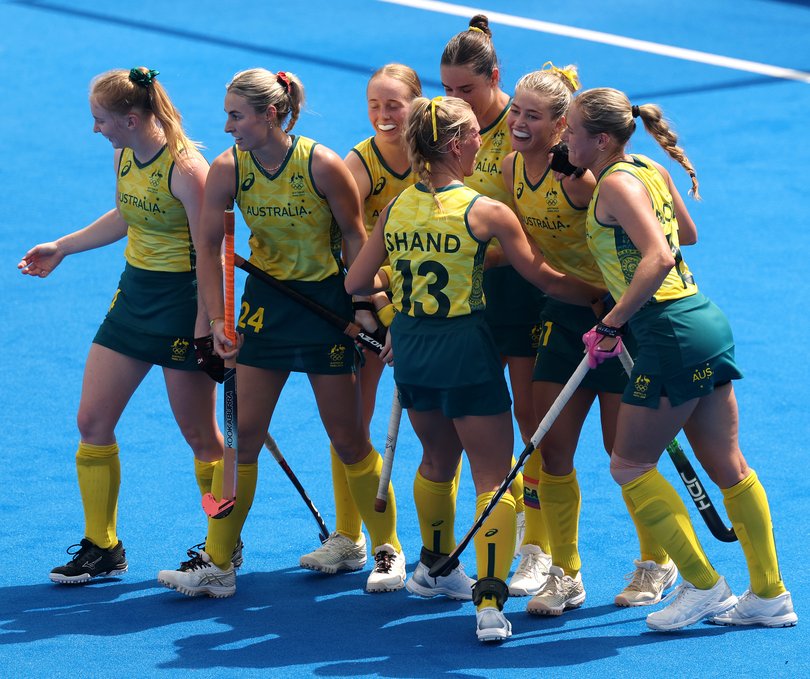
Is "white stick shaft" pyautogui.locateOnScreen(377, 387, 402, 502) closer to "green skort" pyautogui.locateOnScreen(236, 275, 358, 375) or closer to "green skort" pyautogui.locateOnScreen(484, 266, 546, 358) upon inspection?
"green skort" pyautogui.locateOnScreen(236, 275, 358, 375)

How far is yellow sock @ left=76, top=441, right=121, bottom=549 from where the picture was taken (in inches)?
202

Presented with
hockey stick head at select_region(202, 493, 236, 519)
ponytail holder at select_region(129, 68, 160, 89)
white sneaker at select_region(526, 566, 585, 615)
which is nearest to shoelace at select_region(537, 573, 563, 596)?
white sneaker at select_region(526, 566, 585, 615)

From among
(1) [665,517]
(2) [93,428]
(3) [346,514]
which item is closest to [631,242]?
(1) [665,517]

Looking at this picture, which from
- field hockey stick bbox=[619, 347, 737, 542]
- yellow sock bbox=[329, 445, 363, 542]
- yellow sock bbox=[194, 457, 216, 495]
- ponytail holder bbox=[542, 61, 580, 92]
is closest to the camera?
field hockey stick bbox=[619, 347, 737, 542]

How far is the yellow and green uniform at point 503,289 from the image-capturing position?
5.00m

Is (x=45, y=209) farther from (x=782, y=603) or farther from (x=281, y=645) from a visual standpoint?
(x=782, y=603)

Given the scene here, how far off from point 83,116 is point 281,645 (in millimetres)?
8103

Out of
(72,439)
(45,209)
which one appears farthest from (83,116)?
(72,439)

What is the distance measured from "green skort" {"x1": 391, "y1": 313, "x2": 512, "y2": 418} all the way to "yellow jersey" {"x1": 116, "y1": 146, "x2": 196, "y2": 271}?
102 centimetres

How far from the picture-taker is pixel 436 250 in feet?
14.4

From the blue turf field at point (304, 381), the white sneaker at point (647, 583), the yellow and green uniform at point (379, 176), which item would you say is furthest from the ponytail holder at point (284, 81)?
the white sneaker at point (647, 583)

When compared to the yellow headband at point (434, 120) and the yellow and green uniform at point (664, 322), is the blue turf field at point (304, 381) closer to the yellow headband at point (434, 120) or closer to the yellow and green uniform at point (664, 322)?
the yellow and green uniform at point (664, 322)

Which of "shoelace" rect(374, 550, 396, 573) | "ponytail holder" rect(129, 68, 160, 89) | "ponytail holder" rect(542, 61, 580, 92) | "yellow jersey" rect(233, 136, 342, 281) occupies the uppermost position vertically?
"ponytail holder" rect(129, 68, 160, 89)

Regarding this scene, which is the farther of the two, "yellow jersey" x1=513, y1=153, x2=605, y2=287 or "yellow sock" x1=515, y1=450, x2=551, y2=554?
"yellow sock" x1=515, y1=450, x2=551, y2=554
